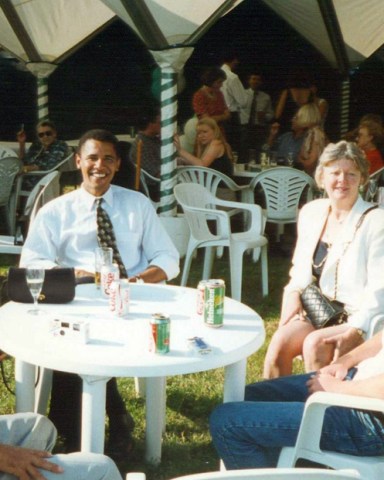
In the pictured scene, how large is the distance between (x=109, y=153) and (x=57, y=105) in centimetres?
1026

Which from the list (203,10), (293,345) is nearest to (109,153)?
(293,345)

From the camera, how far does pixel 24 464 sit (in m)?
2.01

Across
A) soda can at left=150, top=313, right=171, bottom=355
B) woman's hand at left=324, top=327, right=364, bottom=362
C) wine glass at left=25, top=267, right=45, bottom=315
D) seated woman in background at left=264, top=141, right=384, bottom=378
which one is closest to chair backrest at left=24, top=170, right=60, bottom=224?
seated woman in background at left=264, top=141, right=384, bottom=378

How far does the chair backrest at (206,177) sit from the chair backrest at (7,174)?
166cm

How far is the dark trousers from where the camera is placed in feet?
10.3

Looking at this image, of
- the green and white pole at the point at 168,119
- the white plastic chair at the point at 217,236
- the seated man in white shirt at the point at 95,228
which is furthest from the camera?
the green and white pole at the point at 168,119

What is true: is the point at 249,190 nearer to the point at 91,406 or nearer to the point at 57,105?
the point at 91,406

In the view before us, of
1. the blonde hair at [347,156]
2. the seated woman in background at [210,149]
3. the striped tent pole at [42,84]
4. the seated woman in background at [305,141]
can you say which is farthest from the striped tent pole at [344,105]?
the blonde hair at [347,156]

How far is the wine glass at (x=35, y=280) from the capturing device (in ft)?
8.96

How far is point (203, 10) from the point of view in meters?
6.85

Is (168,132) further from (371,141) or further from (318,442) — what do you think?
(318,442)

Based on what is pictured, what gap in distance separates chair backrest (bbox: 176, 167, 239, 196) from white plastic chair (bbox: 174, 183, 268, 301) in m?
0.67

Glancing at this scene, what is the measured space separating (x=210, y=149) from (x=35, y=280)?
413 centimetres

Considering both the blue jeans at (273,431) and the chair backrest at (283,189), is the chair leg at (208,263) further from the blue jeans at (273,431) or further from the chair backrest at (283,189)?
the blue jeans at (273,431)
